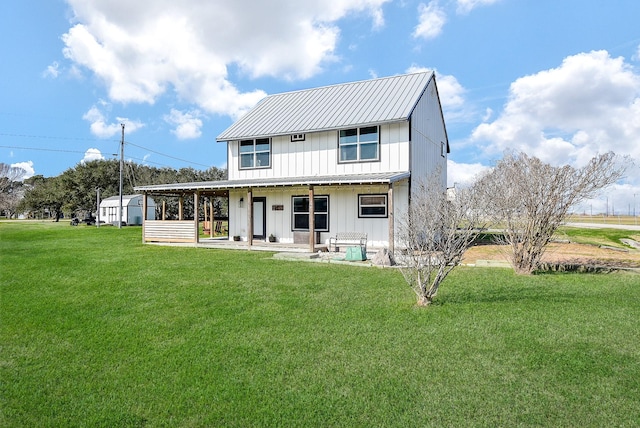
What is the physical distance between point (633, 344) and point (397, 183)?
10.7m

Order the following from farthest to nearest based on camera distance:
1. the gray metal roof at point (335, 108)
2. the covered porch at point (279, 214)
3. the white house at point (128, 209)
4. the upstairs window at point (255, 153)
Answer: the white house at point (128, 209) → the upstairs window at point (255, 153) → the gray metal roof at point (335, 108) → the covered porch at point (279, 214)

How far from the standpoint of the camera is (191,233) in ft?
59.9

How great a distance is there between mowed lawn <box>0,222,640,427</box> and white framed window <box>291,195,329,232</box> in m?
7.90

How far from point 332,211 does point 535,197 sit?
8.18 metres

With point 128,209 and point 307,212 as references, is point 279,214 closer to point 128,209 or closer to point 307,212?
point 307,212

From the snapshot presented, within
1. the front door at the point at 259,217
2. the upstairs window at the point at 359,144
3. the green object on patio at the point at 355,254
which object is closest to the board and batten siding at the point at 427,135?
the upstairs window at the point at 359,144

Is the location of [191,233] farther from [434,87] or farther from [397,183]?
[434,87]

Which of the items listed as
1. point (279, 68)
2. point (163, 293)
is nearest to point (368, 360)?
point (163, 293)

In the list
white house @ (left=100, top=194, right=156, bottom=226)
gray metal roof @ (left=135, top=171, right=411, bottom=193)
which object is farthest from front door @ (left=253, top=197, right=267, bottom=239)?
white house @ (left=100, top=194, right=156, bottom=226)

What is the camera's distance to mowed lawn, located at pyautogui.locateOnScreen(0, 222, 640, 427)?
11.9 feet

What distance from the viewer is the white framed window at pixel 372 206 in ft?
51.2

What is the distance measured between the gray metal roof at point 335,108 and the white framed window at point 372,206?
3071mm

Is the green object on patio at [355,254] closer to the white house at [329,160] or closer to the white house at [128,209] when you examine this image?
the white house at [329,160]

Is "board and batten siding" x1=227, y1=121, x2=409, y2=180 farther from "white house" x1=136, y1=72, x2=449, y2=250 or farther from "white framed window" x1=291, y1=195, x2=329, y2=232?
"white framed window" x1=291, y1=195, x2=329, y2=232
